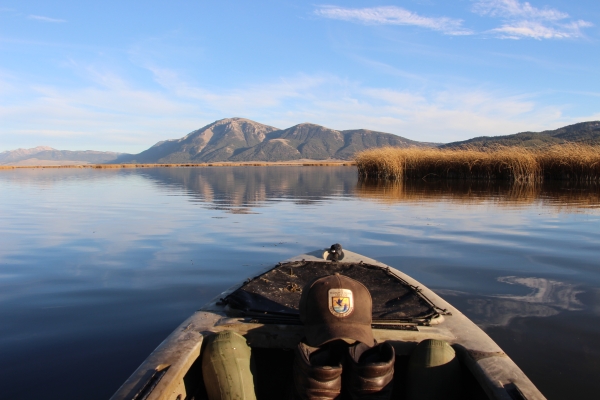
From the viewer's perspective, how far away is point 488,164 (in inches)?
1195

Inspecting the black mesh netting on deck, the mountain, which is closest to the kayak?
the black mesh netting on deck

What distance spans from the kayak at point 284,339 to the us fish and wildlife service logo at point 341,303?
0.36 meters

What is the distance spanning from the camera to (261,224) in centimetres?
1252

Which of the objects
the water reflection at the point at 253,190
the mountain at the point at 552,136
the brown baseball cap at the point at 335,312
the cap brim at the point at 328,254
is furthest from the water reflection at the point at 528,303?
the mountain at the point at 552,136

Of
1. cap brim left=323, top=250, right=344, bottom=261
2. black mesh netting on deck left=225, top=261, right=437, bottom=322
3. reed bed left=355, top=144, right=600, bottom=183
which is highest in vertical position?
reed bed left=355, top=144, right=600, bottom=183

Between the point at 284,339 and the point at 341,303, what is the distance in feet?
1.88

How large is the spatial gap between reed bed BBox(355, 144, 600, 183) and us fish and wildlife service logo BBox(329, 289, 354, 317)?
27.3 metres

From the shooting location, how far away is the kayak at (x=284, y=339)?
10.1ft

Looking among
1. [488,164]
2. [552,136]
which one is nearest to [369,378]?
[488,164]

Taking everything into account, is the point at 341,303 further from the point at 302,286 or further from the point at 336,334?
the point at 302,286

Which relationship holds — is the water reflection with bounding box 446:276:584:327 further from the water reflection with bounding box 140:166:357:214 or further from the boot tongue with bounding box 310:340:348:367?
the water reflection with bounding box 140:166:357:214

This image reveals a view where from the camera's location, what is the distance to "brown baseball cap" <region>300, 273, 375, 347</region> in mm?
3484

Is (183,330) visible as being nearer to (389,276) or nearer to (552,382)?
(389,276)

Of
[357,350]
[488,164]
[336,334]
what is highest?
[488,164]
